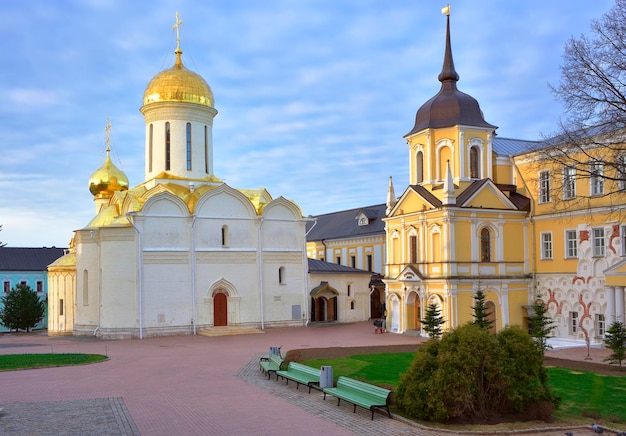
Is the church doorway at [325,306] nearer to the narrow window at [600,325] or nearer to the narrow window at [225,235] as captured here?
the narrow window at [225,235]

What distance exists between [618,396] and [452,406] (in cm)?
500

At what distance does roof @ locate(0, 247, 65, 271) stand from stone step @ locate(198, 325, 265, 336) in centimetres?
2337

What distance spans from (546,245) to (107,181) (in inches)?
1045

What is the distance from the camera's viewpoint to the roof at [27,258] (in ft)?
162

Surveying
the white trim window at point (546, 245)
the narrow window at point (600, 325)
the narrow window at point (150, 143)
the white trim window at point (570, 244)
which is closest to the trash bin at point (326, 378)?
the narrow window at point (600, 325)

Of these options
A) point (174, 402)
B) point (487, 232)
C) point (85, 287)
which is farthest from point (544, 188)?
point (85, 287)

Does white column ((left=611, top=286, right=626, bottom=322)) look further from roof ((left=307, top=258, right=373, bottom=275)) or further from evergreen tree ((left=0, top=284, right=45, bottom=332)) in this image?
evergreen tree ((left=0, top=284, right=45, bottom=332))

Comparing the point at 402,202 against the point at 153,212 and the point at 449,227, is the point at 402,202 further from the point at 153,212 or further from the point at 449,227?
the point at 153,212

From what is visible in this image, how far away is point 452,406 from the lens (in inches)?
463

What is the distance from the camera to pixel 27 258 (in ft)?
168

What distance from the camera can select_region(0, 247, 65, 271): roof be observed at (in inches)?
1949

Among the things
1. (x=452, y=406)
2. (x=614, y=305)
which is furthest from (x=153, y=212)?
(x=452, y=406)

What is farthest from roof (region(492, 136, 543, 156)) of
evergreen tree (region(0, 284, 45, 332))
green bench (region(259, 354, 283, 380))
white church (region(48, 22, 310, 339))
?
evergreen tree (region(0, 284, 45, 332))

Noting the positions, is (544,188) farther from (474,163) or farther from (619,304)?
(619,304)
